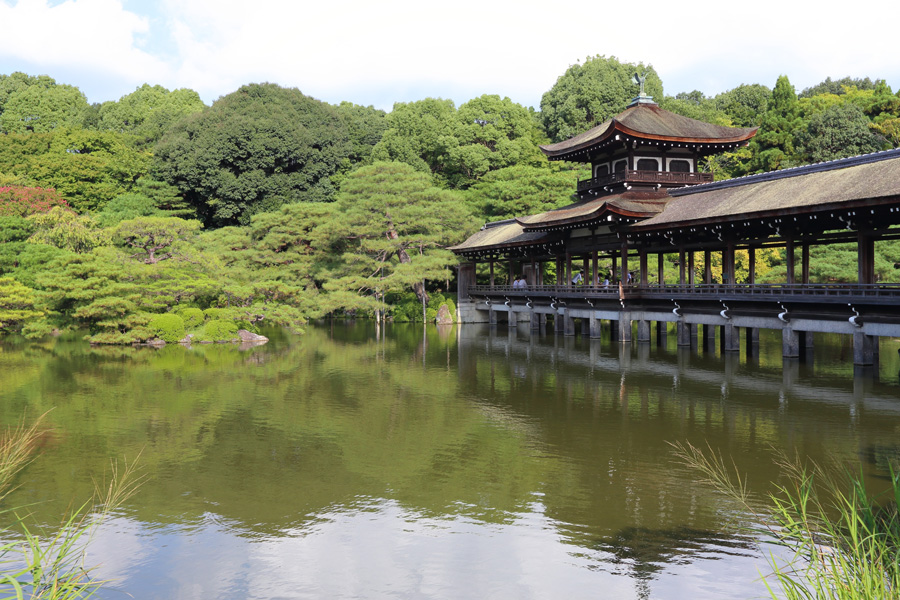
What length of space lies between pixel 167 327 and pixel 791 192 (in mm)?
23359

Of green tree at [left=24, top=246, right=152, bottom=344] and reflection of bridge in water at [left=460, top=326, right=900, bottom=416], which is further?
green tree at [left=24, top=246, right=152, bottom=344]

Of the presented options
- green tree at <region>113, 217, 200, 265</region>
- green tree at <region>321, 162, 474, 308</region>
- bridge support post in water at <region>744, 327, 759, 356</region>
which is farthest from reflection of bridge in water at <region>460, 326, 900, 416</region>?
green tree at <region>113, 217, 200, 265</region>

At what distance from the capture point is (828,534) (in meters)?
6.96

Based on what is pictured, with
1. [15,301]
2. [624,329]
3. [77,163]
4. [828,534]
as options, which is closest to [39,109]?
[77,163]

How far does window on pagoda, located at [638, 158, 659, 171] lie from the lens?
28.9 m

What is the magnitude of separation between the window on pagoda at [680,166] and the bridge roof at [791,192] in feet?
9.80

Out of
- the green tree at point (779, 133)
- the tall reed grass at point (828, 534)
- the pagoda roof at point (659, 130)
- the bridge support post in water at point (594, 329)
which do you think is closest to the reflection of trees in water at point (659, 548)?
the tall reed grass at point (828, 534)

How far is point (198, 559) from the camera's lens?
763cm

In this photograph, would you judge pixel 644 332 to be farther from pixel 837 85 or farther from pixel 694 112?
pixel 837 85

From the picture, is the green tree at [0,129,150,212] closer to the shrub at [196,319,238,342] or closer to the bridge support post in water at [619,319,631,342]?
the shrub at [196,319,238,342]

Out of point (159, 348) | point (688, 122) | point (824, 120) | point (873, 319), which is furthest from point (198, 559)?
point (824, 120)

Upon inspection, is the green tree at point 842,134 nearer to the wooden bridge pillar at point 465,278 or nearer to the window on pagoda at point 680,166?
the window on pagoda at point 680,166

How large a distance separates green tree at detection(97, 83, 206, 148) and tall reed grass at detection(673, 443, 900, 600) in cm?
5862

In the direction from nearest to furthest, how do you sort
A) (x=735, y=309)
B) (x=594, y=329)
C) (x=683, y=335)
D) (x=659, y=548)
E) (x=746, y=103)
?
1. (x=659, y=548)
2. (x=735, y=309)
3. (x=683, y=335)
4. (x=594, y=329)
5. (x=746, y=103)
